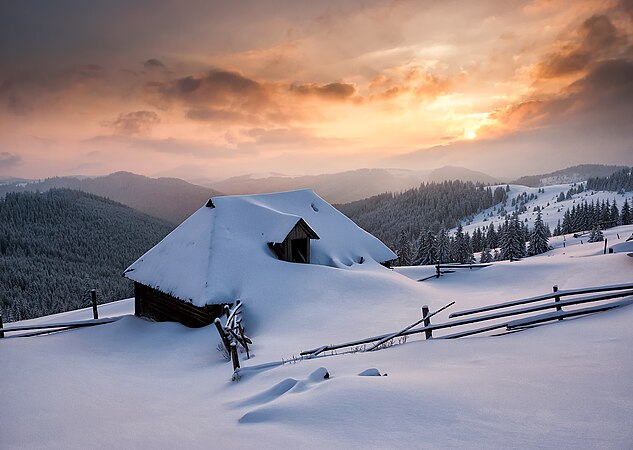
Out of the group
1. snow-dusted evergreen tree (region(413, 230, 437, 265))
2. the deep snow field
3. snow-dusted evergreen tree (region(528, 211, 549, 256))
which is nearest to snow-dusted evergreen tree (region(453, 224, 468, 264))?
snow-dusted evergreen tree (region(528, 211, 549, 256))

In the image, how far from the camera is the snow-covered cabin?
1582 centimetres

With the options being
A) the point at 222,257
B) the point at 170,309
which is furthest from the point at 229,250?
the point at 170,309

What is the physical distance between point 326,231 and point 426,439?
2181 centimetres

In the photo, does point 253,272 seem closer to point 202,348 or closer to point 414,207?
point 202,348

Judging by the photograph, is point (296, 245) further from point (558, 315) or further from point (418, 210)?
point (418, 210)

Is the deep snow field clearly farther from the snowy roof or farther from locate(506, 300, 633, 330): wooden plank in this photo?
the snowy roof

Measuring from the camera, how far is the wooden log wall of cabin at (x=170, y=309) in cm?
1508

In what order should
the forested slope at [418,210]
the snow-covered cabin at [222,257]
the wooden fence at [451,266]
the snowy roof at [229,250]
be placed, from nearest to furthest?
the snow-covered cabin at [222,257], the snowy roof at [229,250], the wooden fence at [451,266], the forested slope at [418,210]

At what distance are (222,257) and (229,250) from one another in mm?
722

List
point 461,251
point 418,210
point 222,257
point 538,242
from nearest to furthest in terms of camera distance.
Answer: point 222,257, point 538,242, point 461,251, point 418,210

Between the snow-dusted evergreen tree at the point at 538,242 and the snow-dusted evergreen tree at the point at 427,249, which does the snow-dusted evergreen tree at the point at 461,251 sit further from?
the snow-dusted evergreen tree at the point at 427,249

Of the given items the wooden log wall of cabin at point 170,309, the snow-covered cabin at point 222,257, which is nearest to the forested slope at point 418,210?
the snow-covered cabin at point 222,257

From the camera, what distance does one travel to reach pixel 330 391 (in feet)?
15.7

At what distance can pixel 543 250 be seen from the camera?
233ft
